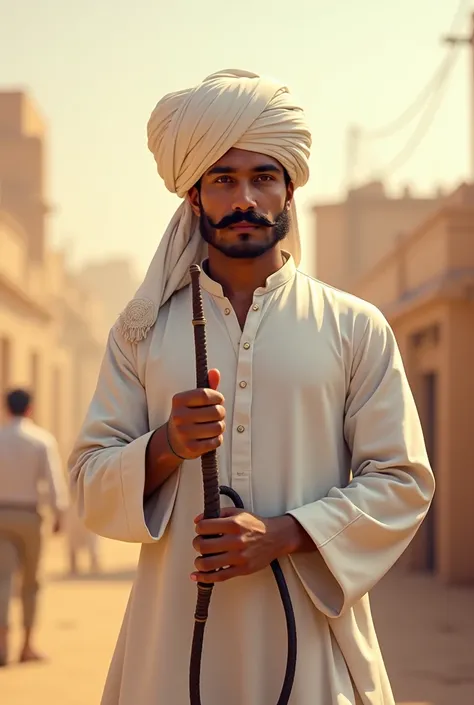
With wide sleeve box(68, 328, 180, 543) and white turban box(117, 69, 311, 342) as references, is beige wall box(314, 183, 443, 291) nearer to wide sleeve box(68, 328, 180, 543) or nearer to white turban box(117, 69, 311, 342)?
white turban box(117, 69, 311, 342)

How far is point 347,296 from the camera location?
8.91ft

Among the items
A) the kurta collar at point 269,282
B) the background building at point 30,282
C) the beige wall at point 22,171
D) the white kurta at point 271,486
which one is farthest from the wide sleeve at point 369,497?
the beige wall at point 22,171

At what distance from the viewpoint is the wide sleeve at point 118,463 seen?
2496mm

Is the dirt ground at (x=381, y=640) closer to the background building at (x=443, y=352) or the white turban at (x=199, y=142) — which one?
the background building at (x=443, y=352)

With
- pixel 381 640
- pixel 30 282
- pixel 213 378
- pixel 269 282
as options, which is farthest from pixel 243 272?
pixel 30 282

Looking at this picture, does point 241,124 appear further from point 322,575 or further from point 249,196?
point 322,575

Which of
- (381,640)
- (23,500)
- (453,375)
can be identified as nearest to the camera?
(23,500)

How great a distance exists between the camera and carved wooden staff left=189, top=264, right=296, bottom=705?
2.30 m

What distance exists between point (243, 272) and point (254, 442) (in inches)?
15.4

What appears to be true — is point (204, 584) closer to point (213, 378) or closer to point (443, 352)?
point (213, 378)

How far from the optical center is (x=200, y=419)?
7.54 feet

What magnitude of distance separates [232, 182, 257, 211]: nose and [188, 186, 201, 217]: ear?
0.14 meters

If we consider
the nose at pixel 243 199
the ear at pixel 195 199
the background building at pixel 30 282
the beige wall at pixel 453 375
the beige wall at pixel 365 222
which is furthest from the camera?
the beige wall at pixel 365 222

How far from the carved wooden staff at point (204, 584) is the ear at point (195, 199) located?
1.15 feet
